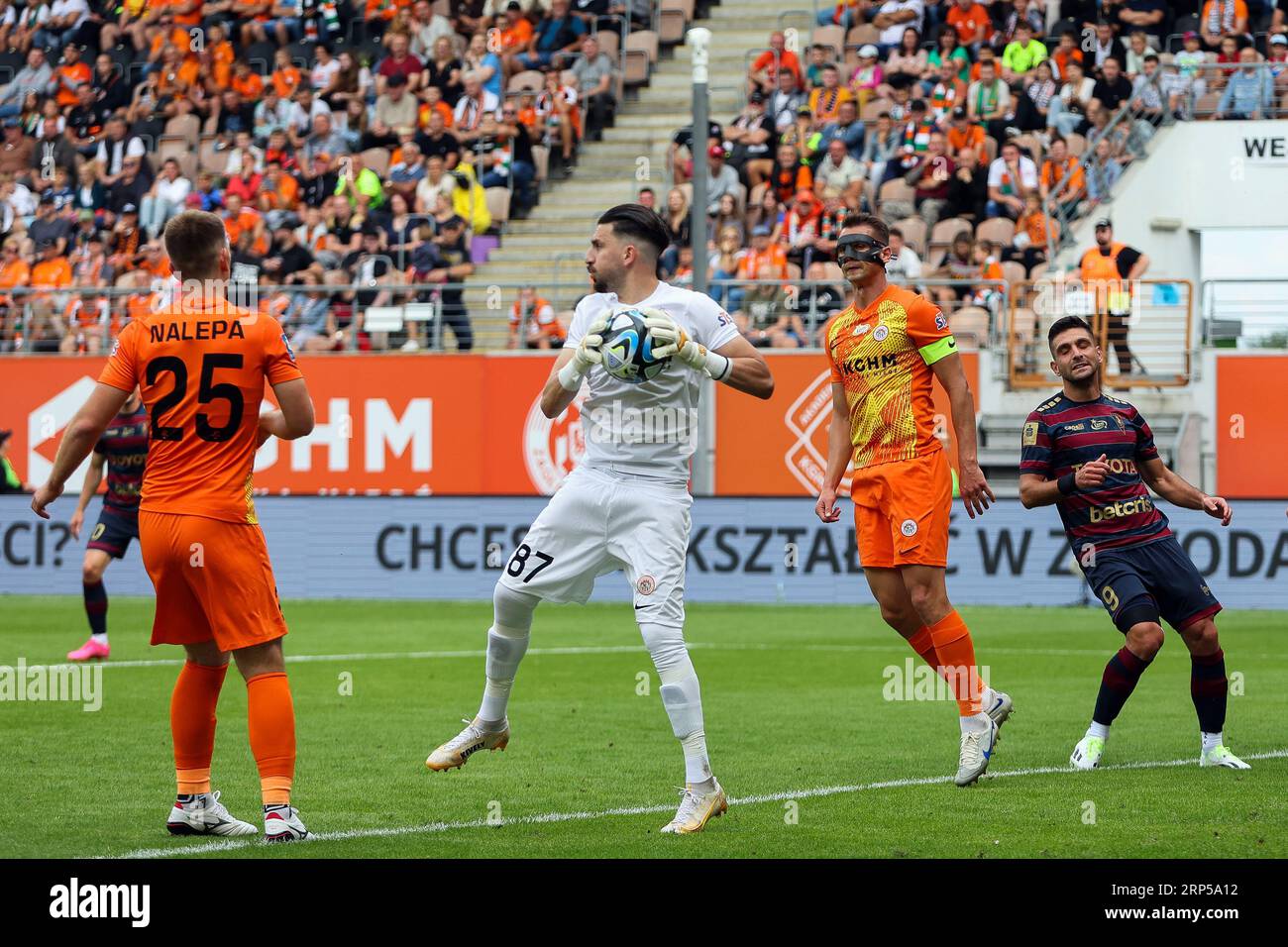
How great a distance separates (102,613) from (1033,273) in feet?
44.6

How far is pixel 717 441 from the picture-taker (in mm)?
25672

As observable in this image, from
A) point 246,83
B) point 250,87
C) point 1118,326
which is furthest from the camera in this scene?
point 246,83

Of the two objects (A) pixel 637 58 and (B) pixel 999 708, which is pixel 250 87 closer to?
(A) pixel 637 58

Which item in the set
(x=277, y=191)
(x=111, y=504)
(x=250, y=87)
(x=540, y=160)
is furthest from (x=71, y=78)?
(x=111, y=504)

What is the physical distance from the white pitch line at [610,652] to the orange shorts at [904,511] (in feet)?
22.9

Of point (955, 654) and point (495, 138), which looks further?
point (495, 138)

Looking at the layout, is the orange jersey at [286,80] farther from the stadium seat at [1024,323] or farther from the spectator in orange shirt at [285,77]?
the stadium seat at [1024,323]

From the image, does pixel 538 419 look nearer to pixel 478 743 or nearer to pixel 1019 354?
pixel 1019 354

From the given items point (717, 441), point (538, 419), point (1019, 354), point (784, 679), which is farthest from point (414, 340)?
point (784, 679)

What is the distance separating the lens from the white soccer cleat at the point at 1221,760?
9070 mm

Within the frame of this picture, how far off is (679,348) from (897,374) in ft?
6.34

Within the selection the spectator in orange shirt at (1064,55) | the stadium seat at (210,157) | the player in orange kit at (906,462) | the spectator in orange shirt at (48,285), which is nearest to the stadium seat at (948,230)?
the spectator in orange shirt at (1064,55)

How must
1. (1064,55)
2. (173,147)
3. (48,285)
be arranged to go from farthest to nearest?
(173,147)
(48,285)
(1064,55)

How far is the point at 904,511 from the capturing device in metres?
8.73
